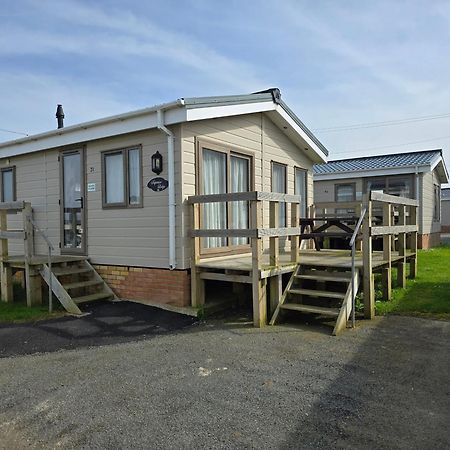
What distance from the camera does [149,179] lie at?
650 centimetres

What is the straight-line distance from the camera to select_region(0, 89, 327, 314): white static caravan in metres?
6.19

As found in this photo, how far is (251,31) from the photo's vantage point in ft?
26.6

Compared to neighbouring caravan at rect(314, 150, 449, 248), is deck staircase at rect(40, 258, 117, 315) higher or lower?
lower

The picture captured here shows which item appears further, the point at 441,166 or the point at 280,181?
the point at 441,166

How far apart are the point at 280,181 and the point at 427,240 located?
10.0 meters

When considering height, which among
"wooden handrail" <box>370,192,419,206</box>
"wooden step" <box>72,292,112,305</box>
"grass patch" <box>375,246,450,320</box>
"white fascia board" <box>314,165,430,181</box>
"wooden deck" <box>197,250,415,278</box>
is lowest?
"grass patch" <box>375,246,450,320</box>

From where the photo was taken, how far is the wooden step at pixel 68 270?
670 cm

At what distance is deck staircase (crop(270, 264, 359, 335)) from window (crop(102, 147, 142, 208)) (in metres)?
2.79


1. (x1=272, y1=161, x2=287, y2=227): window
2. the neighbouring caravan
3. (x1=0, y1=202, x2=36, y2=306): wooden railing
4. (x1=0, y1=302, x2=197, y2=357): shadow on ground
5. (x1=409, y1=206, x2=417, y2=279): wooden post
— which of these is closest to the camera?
(x1=0, y1=302, x2=197, y2=357): shadow on ground

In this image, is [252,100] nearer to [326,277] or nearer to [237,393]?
[326,277]

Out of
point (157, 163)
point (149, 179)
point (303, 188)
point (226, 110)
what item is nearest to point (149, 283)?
point (149, 179)

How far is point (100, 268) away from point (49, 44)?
624cm

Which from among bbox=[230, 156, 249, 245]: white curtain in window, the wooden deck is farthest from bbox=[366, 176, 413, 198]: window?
bbox=[230, 156, 249, 245]: white curtain in window

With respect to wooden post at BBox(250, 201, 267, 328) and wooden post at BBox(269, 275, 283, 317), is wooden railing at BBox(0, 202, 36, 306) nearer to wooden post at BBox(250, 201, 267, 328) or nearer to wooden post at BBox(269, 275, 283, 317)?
wooden post at BBox(250, 201, 267, 328)
